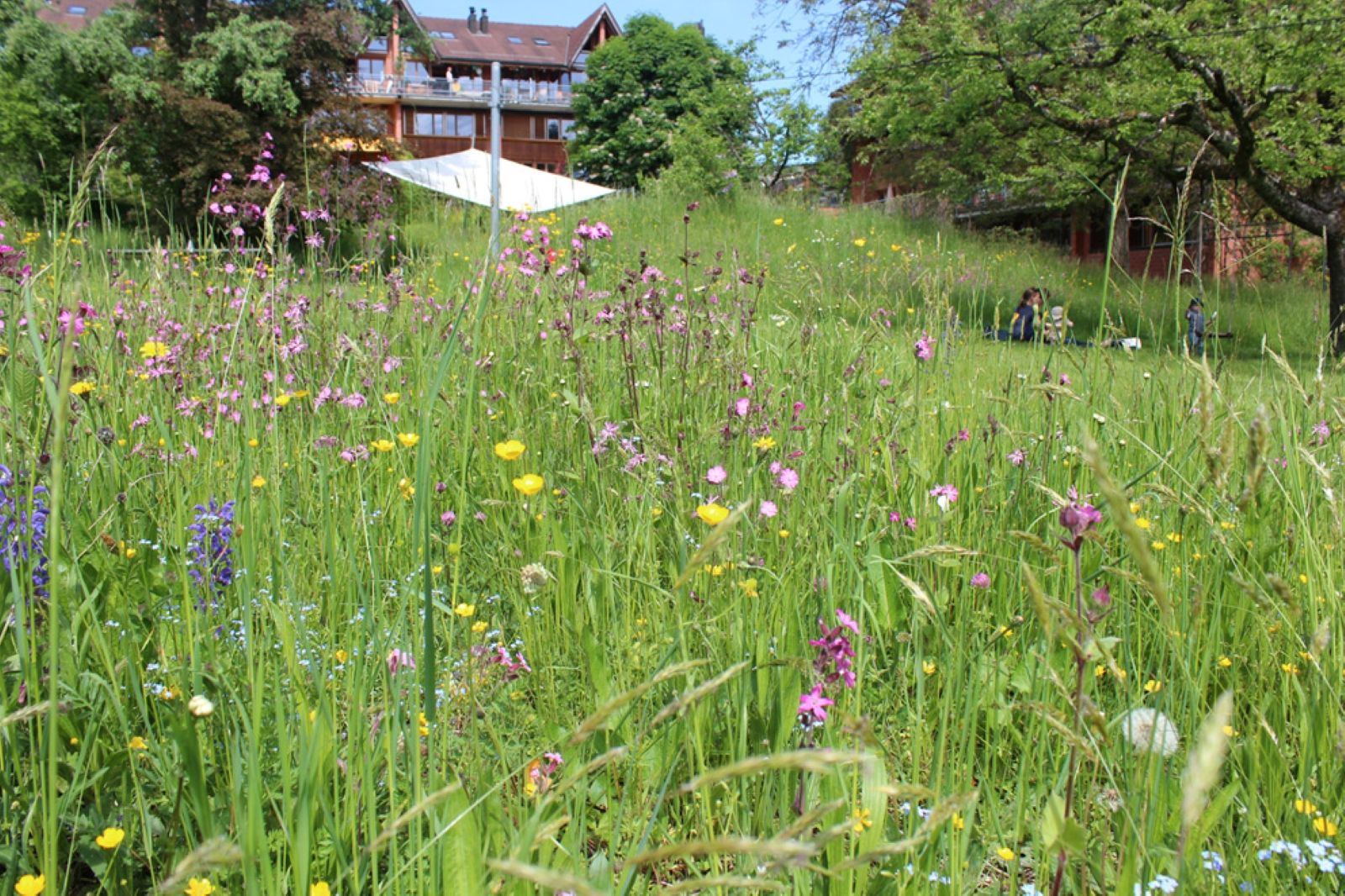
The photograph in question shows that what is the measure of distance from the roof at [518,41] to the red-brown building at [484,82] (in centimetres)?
4

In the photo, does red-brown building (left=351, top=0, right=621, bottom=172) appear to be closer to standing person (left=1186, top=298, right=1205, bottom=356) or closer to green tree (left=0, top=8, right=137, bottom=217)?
green tree (left=0, top=8, right=137, bottom=217)

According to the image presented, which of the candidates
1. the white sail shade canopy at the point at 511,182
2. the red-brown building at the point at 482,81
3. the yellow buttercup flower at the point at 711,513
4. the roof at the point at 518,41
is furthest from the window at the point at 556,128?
the yellow buttercup flower at the point at 711,513

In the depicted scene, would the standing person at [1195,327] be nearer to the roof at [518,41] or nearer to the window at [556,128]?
the window at [556,128]

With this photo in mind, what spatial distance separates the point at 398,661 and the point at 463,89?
159ft

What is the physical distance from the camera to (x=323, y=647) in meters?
1.31

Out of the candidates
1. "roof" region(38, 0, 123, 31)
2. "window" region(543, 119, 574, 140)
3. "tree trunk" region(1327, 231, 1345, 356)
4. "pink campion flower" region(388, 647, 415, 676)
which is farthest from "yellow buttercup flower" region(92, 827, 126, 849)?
"window" region(543, 119, 574, 140)

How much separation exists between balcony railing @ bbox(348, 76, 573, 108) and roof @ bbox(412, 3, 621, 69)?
3.90 ft

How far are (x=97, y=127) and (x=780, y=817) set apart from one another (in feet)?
70.0

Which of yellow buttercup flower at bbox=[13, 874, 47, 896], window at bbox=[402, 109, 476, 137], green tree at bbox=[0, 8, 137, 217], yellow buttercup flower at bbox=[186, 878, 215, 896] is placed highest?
window at bbox=[402, 109, 476, 137]

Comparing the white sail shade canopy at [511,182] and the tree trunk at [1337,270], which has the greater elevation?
the white sail shade canopy at [511,182]

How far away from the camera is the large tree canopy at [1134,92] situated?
30.3 feet

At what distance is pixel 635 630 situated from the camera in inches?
57.6

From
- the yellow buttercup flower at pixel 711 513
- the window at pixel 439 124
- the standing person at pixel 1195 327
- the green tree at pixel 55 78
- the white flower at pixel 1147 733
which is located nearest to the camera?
the white flower at pixel 1147 733

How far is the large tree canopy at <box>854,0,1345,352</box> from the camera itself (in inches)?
364
